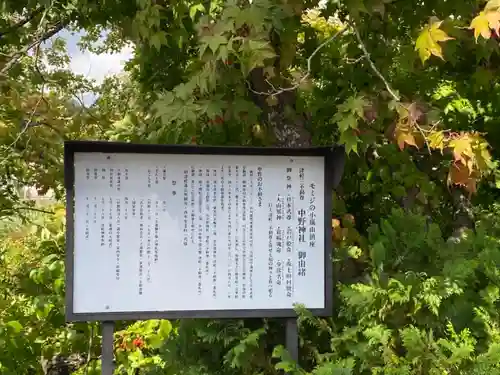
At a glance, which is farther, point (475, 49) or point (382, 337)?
point (475, 49)

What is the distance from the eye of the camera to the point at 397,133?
8.46 feet

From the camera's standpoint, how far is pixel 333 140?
11.1 ft

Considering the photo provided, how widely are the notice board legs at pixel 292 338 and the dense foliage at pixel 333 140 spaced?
0.11 m

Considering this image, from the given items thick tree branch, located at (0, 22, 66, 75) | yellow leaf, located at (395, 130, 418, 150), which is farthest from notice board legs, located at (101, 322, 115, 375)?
thick tree branch, located at (0, 22, 66, 75)

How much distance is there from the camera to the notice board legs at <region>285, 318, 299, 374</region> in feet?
8.55

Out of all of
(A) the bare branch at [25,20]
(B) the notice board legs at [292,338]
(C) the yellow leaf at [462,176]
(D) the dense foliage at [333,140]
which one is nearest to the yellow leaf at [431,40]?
(D) the dense foliage at [333,140]

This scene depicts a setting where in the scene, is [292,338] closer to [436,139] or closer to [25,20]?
[436,139]

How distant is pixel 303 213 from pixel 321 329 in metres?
0.55

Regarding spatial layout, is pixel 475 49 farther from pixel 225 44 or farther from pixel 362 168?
pixel 225 44

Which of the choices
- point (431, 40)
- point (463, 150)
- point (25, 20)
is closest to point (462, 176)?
point (463, 150)

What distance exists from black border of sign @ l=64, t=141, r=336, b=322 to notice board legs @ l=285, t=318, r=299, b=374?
4 centimetres

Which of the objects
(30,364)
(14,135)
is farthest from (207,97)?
(30,364)

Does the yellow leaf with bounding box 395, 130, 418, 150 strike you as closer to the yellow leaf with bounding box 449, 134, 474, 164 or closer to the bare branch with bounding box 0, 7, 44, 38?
the yellow leaf with bounding box 449, 134, 474, 164

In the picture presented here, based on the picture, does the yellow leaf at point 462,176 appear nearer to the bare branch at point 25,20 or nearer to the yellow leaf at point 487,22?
the yellow leaf at point 487,22
